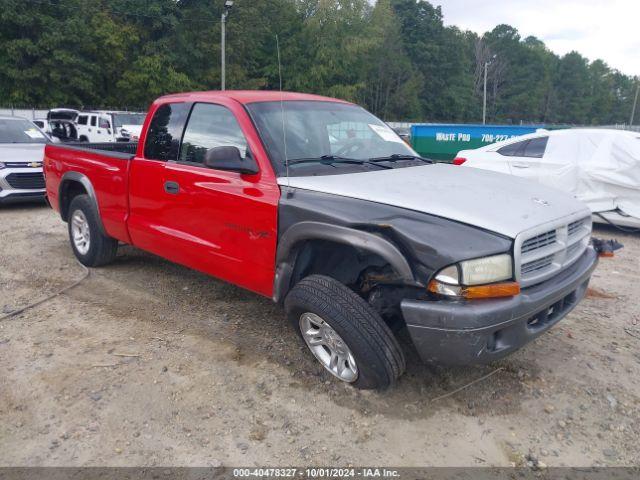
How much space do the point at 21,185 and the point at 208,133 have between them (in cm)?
632

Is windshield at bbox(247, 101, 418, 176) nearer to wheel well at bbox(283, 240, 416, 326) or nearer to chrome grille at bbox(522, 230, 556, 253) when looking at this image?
wheel well at bbox(283, 240, 416, 326)

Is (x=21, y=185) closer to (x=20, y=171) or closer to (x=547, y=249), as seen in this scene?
(x=20, y=171)

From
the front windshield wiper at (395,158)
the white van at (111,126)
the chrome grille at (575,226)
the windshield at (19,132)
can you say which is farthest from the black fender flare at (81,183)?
the white van at (111,126)

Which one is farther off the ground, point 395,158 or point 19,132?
point 19,132

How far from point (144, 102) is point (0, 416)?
126 ft

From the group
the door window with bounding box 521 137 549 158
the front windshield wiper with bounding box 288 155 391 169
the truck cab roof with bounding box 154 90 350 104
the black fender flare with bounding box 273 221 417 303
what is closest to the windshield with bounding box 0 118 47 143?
the truck cab roof with bounding box 154 90 350 104

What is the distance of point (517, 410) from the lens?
10.3 ft

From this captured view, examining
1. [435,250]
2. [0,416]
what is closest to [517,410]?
[435,250]

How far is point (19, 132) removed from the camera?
1005 cm

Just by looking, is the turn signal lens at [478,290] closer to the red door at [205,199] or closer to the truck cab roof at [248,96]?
the red door at [205,199]

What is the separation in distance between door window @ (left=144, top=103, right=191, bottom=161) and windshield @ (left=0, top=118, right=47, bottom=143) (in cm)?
671

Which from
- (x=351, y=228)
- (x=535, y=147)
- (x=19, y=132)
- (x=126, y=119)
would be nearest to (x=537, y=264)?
(x=351, y=228)

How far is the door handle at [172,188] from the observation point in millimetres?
A: 4145

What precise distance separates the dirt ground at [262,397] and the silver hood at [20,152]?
5197 mm
